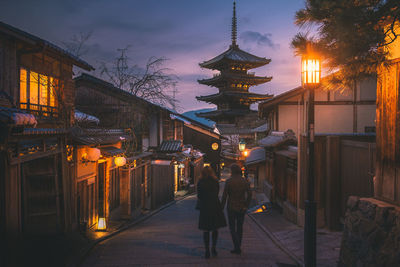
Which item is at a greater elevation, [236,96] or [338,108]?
[236,96]

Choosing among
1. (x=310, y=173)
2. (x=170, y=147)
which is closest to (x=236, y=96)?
(x=170, y=147)

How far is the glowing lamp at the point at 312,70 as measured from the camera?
5797 mm

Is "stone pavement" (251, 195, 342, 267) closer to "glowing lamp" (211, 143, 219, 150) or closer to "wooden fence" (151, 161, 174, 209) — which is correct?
"wooden fence" (151, 161, 174, 209)

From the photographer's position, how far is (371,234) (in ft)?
15.8

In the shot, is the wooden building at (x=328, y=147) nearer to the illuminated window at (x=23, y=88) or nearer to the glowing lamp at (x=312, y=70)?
the glowing lamp at (x=312, y=70)

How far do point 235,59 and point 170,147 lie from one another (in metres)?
21.9

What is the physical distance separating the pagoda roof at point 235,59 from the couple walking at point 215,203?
34430mm

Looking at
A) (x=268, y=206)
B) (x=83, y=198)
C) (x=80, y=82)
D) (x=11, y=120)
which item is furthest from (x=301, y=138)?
(x=80, y=82)

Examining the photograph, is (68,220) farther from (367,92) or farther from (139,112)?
(367,92)

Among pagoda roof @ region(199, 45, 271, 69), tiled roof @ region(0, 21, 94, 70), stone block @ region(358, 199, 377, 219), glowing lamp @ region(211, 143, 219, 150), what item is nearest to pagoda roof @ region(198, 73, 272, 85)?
pagoda roof @ region(199, 45, 271, 69)

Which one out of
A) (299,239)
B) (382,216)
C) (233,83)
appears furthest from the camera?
(233,83)

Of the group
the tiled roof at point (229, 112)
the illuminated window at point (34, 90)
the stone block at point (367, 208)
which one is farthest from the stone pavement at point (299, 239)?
the tiled roof at point (229, 112)

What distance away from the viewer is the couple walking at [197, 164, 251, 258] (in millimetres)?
5824

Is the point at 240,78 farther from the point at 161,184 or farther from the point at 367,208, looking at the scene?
the point at 367,208
